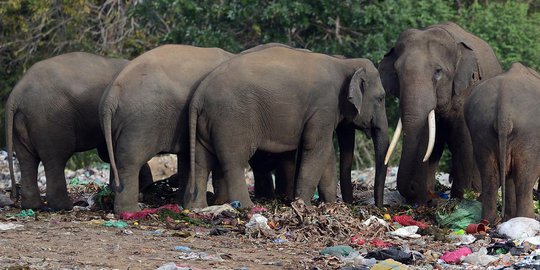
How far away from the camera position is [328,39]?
22.9 metres

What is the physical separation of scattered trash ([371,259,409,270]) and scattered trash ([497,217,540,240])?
1.93 meters

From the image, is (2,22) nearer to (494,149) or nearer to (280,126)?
(280,126)

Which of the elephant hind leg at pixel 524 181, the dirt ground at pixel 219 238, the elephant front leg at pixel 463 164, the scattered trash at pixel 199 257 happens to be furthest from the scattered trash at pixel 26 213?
the elephant hind leg at pixel 524 181

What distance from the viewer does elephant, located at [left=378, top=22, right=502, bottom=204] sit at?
47.3ft

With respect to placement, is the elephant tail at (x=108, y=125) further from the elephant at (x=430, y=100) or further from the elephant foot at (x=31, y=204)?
the elephant at (x=430, y=100)

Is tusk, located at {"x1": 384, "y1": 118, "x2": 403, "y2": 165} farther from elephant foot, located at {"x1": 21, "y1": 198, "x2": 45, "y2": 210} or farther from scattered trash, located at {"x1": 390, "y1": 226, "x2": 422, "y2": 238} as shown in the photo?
elephant foot, located at {"x1": 21, "y1": 198, "x2": 45, "y2": 210}

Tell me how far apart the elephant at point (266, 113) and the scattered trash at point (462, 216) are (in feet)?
4.76

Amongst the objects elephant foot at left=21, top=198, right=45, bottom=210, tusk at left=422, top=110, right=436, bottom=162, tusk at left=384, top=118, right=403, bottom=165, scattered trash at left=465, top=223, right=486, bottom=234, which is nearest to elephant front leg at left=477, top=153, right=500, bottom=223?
scattered trash at left=465, top=223, right=486, bottom=234

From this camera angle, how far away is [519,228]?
12141 mm

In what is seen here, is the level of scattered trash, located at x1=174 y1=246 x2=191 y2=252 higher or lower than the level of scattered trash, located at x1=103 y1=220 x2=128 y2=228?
higher

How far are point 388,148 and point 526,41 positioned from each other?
9.59 meters

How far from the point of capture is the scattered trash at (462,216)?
13.2 m

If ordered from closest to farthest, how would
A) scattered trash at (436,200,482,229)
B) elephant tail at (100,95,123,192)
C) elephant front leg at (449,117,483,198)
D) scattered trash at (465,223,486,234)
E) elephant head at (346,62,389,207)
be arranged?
scattered trash at (465,223,486,234)
scattered trash at (436,200,482,229)
elephant tail at (100,95,123,192)
elephant head at (346,62,389,207)
elephant front leg at (449,117,483,198)

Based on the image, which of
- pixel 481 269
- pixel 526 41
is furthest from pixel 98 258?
pixel 526 41
